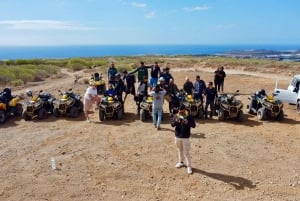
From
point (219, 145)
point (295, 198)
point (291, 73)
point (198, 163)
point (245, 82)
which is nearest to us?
point (295, 198)

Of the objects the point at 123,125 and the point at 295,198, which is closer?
the point at 295,198

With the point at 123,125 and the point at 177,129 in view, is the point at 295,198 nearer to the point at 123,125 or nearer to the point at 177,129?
the point at 177,129

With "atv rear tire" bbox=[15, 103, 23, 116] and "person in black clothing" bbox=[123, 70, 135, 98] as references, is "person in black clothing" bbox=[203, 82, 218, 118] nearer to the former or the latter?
"person in black clothing" bbox=[123, 70, 135, 98]

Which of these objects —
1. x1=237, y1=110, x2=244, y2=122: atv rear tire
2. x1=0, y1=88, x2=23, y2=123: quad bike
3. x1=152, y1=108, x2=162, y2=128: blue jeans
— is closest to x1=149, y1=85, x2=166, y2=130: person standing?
x1=152, y1=108, x2=162, y2=128: blue jeans

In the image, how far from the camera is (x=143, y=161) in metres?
10.1

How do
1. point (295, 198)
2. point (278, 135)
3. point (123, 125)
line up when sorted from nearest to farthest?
point (295, 198) → point (278, 135) → point (123, 125)

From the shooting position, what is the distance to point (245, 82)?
1046 inches

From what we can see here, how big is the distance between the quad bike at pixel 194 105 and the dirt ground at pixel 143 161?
0.45 meters

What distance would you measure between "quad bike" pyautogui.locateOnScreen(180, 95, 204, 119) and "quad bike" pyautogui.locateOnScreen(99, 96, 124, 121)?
7.53 ft

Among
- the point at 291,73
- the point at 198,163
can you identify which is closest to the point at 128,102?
the point at 198,163

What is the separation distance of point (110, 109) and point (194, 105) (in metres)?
3.04

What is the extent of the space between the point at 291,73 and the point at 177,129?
27.1 meters

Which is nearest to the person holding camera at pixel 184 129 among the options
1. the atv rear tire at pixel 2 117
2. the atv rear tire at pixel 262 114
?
the atv rear tire at pixel 262 114

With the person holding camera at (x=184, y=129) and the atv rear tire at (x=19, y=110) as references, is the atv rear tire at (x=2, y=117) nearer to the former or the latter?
the atv rear tire at (x=19, y=110)
